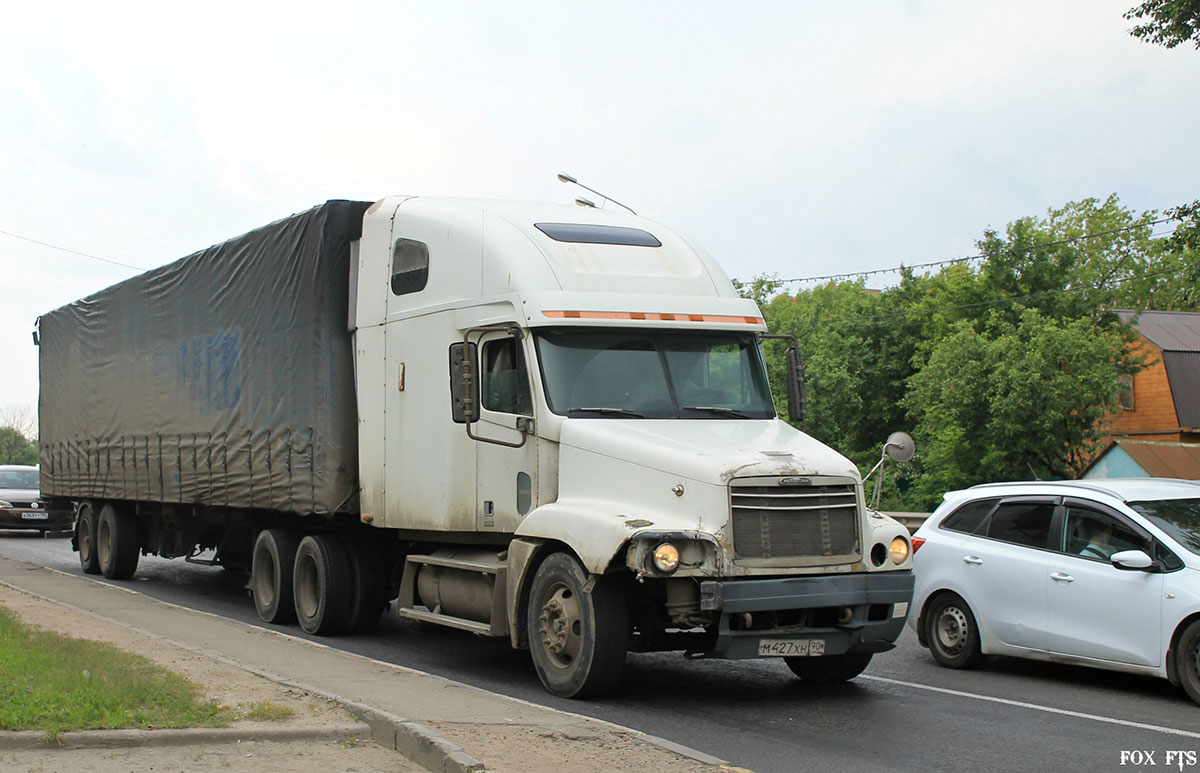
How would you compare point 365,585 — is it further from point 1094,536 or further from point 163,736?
point 1094,536

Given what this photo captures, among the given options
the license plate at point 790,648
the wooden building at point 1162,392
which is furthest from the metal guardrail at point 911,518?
the wooden building at point 1162,392

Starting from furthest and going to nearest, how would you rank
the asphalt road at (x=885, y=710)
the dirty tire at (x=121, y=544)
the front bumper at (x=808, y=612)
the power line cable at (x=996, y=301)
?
the power line cable at (x=996, y=301)
the dirty tire at (x=121, y=544)
the front bumper at (x=808, y=612)
the asphalt road at (x=885, y=710)

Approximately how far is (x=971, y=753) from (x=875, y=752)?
56cm

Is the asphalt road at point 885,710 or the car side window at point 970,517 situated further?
the car side window at point 970,517

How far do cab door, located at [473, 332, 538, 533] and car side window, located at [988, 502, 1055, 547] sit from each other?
4.16 m

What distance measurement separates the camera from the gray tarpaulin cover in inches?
505

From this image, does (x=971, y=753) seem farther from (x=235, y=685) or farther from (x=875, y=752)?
(x=235, y=685)

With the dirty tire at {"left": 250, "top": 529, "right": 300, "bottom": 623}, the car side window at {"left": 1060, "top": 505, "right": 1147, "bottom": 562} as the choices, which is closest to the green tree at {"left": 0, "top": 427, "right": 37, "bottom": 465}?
the dirty tire at {"left": 250, "top": 529, "right": 300, "bottom": 623}

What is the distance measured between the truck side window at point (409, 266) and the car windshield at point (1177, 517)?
20.4 ft

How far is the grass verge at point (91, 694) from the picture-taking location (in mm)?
6980

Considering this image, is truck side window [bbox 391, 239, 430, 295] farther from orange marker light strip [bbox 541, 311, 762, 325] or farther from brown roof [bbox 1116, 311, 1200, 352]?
brown roof [bbox 1116, 311, 1200, 352]

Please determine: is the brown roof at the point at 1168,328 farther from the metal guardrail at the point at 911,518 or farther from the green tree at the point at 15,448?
the green tree at the point at 15,448

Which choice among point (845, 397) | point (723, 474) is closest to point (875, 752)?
point (723, 474)

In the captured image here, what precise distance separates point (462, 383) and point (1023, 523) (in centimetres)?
490
